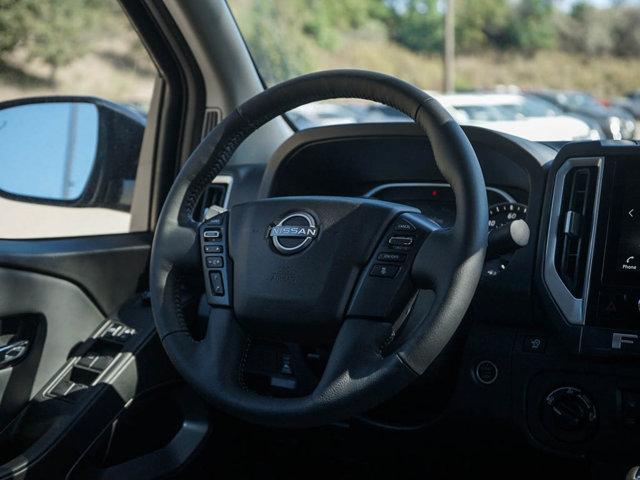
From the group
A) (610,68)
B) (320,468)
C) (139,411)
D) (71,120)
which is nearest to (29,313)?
(139,411)

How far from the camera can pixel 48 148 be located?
257cm

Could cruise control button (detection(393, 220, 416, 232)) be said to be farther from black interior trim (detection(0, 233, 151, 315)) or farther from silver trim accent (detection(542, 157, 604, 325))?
black interior trim (detection(0, 233, 151, 315))

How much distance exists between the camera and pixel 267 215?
1721mm

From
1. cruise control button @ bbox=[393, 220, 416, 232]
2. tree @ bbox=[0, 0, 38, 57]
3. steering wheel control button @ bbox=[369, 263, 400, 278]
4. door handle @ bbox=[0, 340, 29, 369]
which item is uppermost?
tree @ bbox=[0, 0, 38, 57]

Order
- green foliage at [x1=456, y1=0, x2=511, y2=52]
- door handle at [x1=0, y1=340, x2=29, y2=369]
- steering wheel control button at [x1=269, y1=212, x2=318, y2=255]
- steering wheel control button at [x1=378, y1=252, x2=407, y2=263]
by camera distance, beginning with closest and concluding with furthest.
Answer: steering wheel control button at [x1=378, y1=252, x2=407, y2=263] → steering wheel control button at [x1=269, y1=212, x2=318, y2=255] → door handle at [x1=0, y1=340, x2=29, y2=369] → green foliage at [x1=456, y1=0, x2=511, y2=52]

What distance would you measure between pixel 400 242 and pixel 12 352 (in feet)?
4.08

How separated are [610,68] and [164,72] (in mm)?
29143

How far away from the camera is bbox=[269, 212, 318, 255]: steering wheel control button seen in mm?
1637

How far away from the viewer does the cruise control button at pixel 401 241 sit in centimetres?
152

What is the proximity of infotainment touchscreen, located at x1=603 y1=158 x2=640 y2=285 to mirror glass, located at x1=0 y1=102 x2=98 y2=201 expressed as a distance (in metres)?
1.66

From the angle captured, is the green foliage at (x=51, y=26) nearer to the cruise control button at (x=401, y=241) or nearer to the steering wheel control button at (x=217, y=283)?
the steering wheel control button at (x=217, y=283)

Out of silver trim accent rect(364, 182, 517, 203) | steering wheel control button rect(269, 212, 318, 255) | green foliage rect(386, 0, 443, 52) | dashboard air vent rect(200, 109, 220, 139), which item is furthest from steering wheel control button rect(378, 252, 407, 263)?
green foliage rect(386, 0, 443, 52)

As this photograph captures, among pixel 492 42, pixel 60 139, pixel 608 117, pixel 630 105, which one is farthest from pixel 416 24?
pixel 60 139

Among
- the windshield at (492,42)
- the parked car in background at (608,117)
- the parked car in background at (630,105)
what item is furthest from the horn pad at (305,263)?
the windshield at (492,42)
